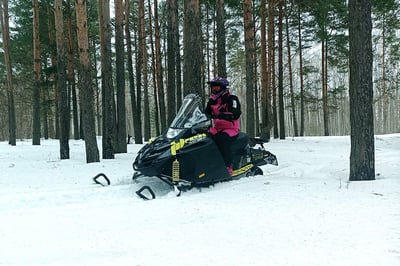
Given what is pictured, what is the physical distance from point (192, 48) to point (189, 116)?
88.5 inches

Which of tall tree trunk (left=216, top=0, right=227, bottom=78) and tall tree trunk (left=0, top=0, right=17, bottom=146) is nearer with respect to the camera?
tall tree trunk (left=216, top=0, right=227, bottom=78)

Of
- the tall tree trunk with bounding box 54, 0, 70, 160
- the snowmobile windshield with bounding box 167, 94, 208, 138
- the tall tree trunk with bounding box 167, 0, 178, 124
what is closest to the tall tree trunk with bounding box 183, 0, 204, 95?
the snowmobile windshield with bounding box 167, 94, 208, 138

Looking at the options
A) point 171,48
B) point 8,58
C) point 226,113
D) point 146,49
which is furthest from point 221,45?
point 146,49

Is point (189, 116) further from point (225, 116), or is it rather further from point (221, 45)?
point (221, 45)

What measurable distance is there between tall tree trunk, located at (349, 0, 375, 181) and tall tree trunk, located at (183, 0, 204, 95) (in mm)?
3192

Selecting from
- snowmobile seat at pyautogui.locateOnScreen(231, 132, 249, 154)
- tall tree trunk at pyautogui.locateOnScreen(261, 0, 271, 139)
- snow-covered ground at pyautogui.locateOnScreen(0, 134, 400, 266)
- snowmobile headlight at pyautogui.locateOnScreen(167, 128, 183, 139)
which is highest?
tall tree trunk at pyautogui.locateOnScreen(261, 0, 271, 139)

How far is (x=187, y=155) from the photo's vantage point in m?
5.97

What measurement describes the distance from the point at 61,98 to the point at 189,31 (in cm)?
529

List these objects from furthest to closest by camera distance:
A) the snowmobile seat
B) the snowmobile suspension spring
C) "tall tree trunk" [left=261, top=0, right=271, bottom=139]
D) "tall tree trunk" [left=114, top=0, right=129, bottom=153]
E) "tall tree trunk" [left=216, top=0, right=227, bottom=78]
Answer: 1. "tall tree trunk" [left=261, top=0, right=271, bottom=139]
2. "tall tree trunk" [left=114, top=0, right=129, bottom=153]
3. "tall tree trunk" [left=216, top=0, right=227, bottom=78]
4. the snowmobile seat
5. the snowmobile suspension spring

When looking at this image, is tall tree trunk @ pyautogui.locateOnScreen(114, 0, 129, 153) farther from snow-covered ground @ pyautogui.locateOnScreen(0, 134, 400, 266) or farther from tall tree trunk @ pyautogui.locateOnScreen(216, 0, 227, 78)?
snow-covered ground @ pyautogui.locateOnScreen(0, 134, 400, 266)

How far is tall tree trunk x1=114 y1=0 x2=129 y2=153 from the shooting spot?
12.2 meters

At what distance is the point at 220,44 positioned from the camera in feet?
41.9

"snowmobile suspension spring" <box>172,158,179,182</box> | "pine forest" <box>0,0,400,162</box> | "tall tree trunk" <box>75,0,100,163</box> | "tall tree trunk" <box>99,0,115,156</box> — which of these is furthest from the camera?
"tall tree trunk" <box>99,0,115,156</box>

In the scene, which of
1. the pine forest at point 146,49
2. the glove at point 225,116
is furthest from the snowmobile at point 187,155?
the pine forest at point 146,49
